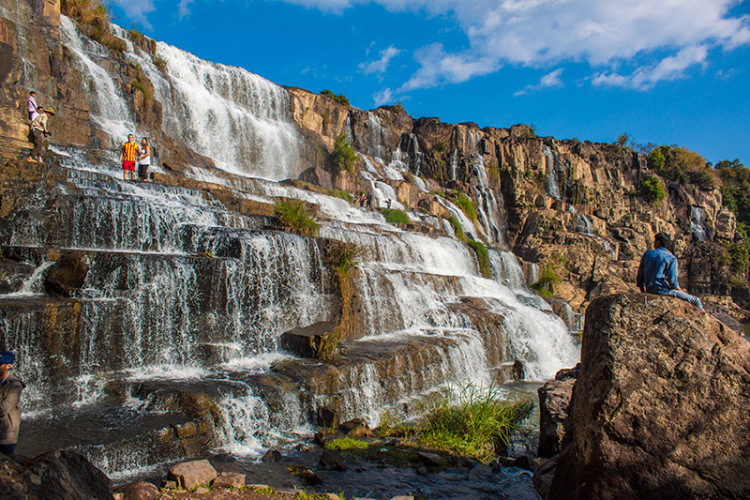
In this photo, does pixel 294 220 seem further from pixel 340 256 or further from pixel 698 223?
pixel 698 223

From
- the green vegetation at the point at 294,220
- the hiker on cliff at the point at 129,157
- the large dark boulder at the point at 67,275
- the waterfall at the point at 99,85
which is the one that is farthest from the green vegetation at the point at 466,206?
the large dark boulder at the point at 67,275

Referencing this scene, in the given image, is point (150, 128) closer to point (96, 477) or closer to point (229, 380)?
point (229, 380)

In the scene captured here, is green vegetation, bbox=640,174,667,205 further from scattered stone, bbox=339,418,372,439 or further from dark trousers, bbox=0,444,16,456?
dark trousers, bbox=0,444,16,456

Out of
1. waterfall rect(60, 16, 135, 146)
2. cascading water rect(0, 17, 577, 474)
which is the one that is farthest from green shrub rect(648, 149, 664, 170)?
waterfall rect(60, 16, 135, 146)

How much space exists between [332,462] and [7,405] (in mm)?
3188

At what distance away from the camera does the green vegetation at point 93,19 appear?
17.1 meters

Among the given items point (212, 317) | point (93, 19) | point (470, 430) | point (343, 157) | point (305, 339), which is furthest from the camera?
point (343, 157)

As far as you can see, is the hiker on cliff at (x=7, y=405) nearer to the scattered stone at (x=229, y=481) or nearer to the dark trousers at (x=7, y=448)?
the dark trousers at (x=7, y=448)

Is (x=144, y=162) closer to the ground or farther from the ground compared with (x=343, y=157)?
closer to the ground

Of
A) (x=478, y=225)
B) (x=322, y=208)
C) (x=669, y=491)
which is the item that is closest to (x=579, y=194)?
(x=478, y=225)

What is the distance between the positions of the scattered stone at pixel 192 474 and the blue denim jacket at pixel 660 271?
4601 millimetres

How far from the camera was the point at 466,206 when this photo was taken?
27609mm

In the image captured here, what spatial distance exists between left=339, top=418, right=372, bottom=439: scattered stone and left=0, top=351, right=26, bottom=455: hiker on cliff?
157 inches

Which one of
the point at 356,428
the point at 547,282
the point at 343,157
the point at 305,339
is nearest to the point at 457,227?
the point at 547,282
